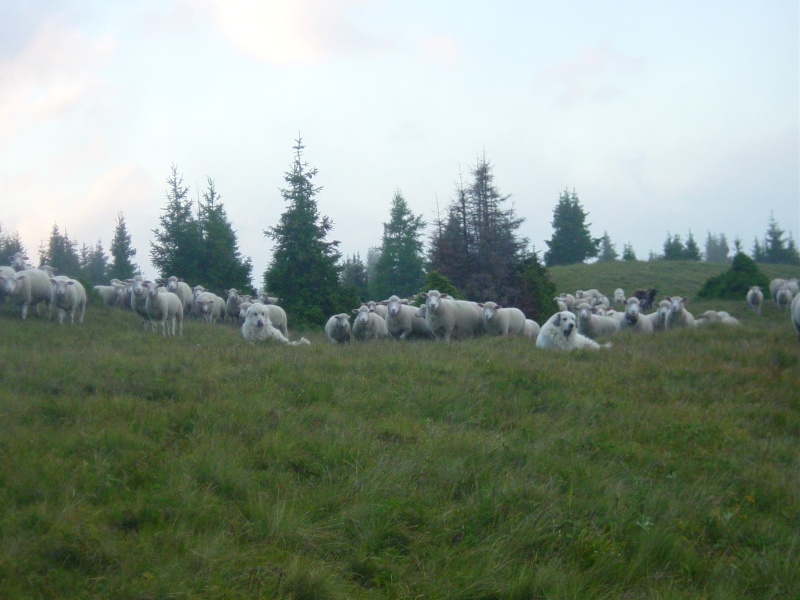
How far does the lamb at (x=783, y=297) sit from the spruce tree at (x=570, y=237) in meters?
47.9

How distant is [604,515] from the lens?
7109 mm

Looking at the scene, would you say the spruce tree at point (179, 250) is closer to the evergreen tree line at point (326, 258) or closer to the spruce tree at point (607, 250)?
the evergreen tree line at point (326, 258)

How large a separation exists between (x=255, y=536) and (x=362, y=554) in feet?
2.98

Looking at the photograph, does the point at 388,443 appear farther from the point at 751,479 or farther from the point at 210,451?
the point at 751,479

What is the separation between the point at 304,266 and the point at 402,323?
1466 cm

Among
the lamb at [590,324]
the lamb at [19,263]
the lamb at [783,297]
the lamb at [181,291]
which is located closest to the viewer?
the lamb at [590,324]

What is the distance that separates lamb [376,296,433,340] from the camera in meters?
23.1

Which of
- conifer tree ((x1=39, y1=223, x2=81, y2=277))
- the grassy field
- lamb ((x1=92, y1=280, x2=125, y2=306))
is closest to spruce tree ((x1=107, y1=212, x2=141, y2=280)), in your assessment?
conifer tree ((x1=39, y1=223, x2=81, y2=277))

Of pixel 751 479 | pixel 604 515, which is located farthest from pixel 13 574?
pixel 751 479

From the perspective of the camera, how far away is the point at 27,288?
80.0 feet

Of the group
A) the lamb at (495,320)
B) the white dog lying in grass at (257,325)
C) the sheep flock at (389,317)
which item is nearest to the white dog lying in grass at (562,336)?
the sheep flock at (389,317)

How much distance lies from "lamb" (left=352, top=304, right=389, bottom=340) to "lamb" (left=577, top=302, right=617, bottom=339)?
258 inches

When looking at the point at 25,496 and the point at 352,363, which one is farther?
the point at 352,363

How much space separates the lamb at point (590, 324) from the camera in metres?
24.0
